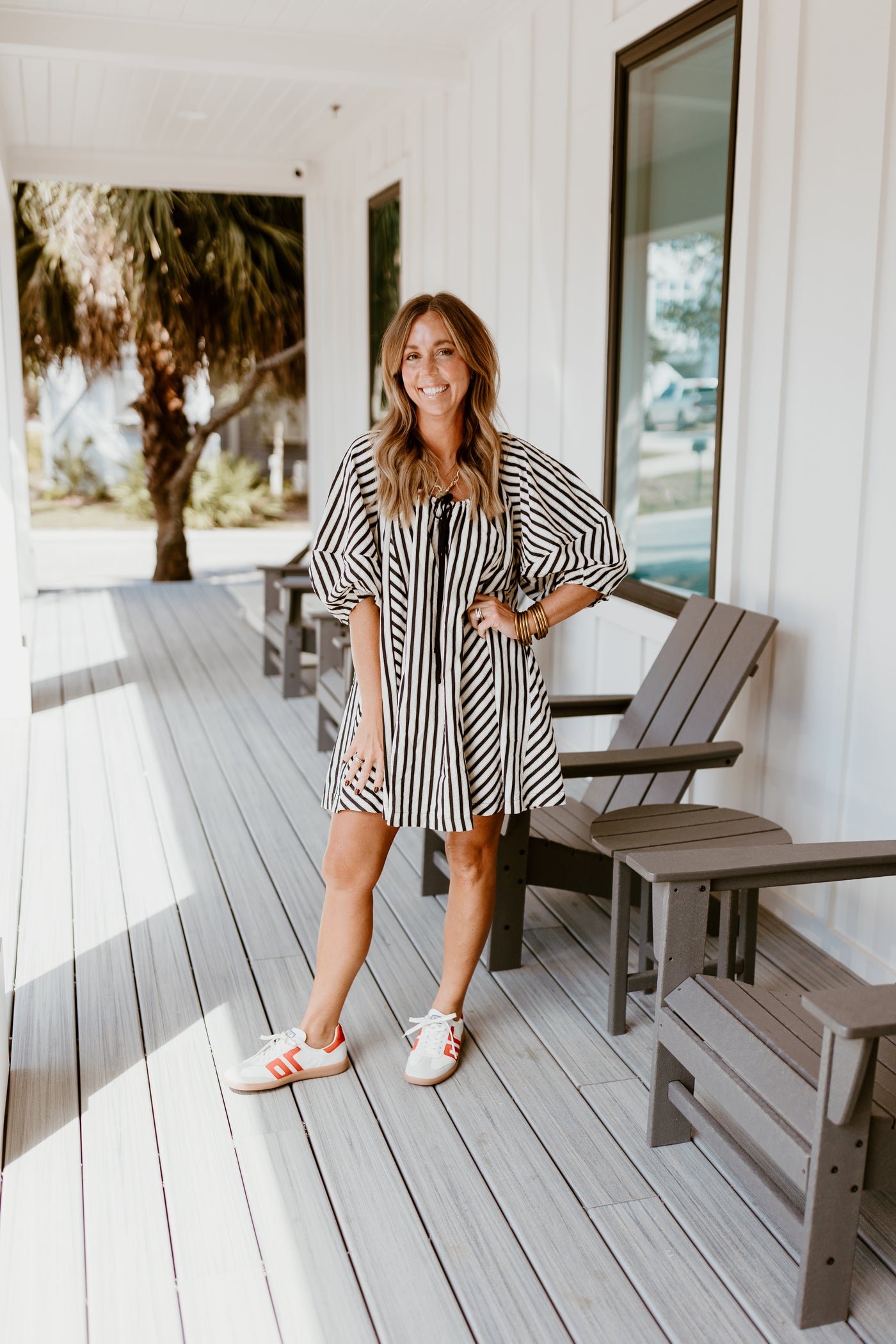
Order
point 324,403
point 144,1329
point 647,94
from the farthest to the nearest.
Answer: point 324,403 → point 647,94 → point 144,1329

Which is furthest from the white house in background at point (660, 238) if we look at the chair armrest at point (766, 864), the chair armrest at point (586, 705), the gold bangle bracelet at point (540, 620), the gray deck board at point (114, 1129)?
the gray deck board at point (114, 1129)

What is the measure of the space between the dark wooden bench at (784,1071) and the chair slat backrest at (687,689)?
0.91 meters

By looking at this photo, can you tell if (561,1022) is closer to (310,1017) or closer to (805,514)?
(310,1017)

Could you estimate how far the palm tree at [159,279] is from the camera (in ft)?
32.2

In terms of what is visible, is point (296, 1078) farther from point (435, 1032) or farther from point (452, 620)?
point (452, 620)

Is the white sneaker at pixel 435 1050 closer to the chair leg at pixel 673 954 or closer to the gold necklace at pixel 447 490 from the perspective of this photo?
the chair leg at pixel 673 954

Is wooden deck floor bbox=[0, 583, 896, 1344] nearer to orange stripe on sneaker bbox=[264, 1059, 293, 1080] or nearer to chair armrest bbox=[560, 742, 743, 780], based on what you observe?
orange stripe on sneaker bbox=[264, 1059, 293, 1080]

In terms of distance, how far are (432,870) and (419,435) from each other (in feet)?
5.29

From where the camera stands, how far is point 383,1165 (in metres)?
2.38

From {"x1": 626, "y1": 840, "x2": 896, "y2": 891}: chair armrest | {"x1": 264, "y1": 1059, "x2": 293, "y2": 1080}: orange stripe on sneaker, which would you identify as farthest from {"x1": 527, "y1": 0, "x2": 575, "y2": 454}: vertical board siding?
{"x1": 264, "y1": 1059, "x2": 293, "y2": 1080}: orange stripe on sneaker

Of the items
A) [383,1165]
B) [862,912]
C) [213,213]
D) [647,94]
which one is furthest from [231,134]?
[383,1165]

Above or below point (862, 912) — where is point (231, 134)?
above

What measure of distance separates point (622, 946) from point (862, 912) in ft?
2.49

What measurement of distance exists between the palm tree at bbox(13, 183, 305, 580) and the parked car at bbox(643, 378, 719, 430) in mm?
6455
